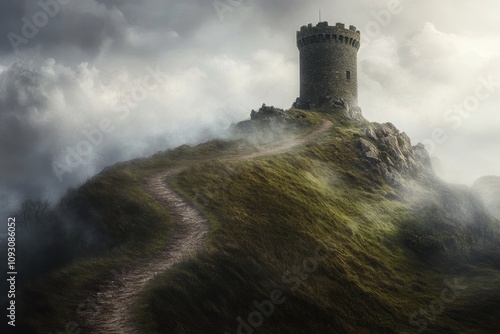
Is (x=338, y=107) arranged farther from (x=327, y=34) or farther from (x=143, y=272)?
(x=143, y=272)

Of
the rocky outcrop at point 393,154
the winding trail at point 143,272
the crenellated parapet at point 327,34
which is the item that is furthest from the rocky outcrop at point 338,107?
the winding trail at point 143,272

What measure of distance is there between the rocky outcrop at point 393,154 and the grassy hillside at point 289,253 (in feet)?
9.53

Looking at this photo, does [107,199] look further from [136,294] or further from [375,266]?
[375,266]

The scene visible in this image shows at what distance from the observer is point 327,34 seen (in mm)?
53656

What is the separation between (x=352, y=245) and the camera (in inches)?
1042

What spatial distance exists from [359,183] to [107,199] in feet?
78.9

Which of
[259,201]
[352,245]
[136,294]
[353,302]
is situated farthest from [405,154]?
[136,294]

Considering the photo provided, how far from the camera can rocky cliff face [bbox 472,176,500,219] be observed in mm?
49987

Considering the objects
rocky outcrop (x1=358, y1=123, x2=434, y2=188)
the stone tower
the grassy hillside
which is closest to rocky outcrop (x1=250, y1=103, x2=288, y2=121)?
the stone tower

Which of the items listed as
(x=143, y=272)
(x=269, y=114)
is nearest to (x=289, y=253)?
(x=143, y=272)

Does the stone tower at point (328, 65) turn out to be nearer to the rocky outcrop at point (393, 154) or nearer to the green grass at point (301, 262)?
the rocky outcrop at point (393, 154)

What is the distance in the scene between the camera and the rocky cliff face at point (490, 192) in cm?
4999

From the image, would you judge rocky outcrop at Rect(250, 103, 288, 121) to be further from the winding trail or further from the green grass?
the winding trail

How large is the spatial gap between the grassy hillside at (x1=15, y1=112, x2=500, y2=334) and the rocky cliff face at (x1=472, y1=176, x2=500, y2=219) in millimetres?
13077
